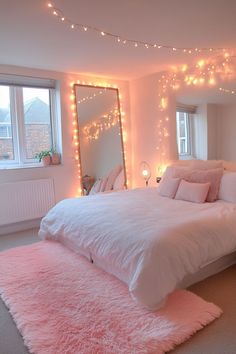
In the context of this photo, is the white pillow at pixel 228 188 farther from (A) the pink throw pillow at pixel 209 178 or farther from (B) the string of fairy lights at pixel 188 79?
(B) the string of fairy lights at pixel 188 79

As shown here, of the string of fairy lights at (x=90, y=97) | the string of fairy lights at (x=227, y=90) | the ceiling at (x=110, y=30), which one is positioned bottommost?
the string of fairy lights at (x=227, y=90)

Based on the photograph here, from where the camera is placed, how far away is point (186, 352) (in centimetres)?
166

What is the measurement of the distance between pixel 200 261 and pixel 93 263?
104 cm

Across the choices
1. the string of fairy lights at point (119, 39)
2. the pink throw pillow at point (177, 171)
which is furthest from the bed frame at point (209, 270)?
the string of fairy lights at point (119, 39)

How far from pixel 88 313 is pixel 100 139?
120 inches

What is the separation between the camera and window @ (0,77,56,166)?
401 centimetres

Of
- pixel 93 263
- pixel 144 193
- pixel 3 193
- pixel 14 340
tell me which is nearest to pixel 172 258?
pixel 93 263

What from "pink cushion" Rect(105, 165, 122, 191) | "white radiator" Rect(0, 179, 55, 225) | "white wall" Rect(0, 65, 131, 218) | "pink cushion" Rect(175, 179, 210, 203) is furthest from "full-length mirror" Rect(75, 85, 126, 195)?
"pink cushion" Rect(175, 179, 210, 203)

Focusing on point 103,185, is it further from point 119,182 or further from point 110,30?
point 110,30

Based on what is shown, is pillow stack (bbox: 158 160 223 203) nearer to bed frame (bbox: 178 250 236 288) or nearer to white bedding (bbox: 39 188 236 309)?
white bedding (bbox: 39 188 236 309)

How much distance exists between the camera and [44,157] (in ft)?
13.7

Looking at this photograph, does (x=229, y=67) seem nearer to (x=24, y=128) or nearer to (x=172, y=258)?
(x=172, y=258)

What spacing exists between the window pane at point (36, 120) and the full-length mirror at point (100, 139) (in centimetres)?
49

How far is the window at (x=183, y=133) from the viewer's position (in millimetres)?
4023
